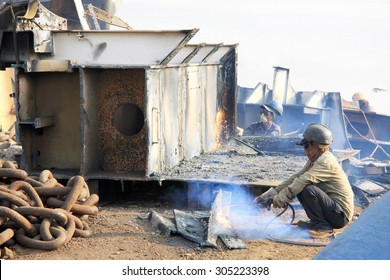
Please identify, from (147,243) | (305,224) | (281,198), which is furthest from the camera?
(305,224)

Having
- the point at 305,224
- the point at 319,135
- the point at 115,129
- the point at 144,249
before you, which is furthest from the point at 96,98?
the point at 305,224

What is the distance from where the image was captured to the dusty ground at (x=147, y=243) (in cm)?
656

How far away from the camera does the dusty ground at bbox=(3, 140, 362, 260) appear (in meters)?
6.56

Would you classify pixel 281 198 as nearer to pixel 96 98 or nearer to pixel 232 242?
pixel 232 242

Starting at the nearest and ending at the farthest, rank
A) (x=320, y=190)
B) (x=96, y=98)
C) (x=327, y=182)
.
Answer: (x=320, y=190) → (x=327, y=182) → (x=96, y=98)

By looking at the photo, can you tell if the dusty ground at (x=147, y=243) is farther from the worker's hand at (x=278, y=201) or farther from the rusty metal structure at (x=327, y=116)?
the rusty metal structure at (x=327, y=116)

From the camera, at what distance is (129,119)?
31.0 ft

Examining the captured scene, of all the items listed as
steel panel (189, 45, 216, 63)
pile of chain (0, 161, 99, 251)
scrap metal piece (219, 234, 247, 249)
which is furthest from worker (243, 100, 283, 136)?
pile of chain (0, 161, 99, 251)

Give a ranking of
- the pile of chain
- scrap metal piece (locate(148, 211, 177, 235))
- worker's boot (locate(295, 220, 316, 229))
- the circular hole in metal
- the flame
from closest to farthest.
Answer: the pile of chain → scrap metal piece (locate(148, 211, 177, 235)) → worker's boot (locate(295, 220, 316, 229)) → the circular hole in metal → the flame

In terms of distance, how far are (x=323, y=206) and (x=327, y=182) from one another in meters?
0.32

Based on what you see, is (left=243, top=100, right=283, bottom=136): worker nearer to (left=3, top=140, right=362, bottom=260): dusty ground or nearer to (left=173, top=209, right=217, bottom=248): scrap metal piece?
(left=3, top=140, right=362, bottom=260): dusty ground

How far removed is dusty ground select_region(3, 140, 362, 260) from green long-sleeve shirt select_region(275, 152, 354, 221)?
69 centimetres

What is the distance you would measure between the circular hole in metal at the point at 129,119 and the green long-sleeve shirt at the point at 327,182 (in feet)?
9.07

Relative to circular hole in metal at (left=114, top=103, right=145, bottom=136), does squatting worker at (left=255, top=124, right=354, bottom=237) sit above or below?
below
